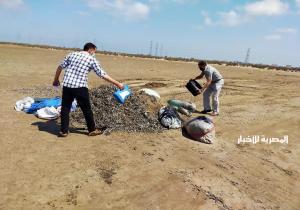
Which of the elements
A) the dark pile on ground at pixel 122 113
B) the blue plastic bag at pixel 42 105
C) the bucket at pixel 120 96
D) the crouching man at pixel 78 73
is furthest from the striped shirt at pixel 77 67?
the blue plastic bag at pixel 42 105

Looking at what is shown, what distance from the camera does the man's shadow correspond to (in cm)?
792

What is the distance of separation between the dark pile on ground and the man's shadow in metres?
0.42

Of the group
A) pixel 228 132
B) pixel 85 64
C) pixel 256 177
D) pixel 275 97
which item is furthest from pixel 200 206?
pixel 275 97

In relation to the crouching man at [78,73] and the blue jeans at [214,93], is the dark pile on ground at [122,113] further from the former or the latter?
the blue jeans at [214,93]

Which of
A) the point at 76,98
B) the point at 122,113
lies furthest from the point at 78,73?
the point at 122,113

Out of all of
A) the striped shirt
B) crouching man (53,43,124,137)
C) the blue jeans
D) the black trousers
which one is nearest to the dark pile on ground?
the black trousers

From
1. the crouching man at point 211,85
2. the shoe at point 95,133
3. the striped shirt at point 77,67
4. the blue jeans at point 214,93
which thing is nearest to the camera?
the striped shirt at point 77,67

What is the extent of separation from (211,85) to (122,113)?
3.36m

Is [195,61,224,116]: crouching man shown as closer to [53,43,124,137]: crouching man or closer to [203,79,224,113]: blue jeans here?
[203,79,224,113]: blue jeans

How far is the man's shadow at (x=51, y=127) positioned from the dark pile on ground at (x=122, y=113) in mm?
424

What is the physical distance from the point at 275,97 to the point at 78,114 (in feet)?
34.0

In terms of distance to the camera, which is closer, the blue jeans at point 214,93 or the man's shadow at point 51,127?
the man's shadow at point 51,127

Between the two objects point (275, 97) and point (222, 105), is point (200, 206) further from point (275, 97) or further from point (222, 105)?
point (275, 97)

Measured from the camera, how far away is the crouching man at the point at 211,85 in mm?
10453
